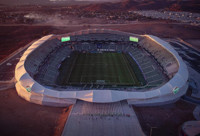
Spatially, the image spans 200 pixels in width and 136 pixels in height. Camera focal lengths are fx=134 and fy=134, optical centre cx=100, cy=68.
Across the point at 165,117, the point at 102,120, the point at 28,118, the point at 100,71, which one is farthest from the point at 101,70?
the point at 28,118

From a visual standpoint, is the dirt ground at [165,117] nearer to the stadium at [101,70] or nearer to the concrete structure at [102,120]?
the stadium at [101,70]

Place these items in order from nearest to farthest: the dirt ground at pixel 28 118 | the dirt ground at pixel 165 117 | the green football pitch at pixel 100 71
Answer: the dirt ground at pixel 28 118
the dirt ground at pixel 165 117
the green football pitch at pixel 100 71

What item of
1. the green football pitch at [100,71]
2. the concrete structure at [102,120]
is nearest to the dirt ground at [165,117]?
the concrete structure at [102,120]

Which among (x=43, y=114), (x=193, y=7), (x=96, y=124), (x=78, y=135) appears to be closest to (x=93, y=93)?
(x=96, y=124)

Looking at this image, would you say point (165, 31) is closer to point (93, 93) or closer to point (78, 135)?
point (93, 93)

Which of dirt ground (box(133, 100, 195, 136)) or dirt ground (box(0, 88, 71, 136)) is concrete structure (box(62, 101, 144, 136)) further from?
dirt ground (box(0, 88, 71, 136))

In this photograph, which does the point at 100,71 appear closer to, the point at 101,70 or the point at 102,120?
the point at 101,70
